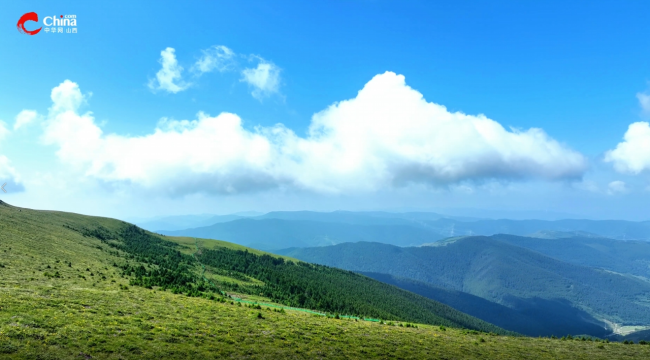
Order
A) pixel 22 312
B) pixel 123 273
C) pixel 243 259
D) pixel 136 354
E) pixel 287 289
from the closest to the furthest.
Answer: pixel 136 354
pixel 22 312
pixel 123 273
pixel 287 289
pixel 243 259

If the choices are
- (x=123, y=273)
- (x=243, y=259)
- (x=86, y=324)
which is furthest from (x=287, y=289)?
(x=86, y=324)

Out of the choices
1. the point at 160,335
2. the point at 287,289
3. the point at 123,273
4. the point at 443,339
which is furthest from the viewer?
the point at 287,289

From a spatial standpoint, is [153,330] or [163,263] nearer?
[153,330]

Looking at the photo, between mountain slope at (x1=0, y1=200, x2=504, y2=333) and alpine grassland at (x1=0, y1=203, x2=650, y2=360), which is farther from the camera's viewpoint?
mountain slope at (x1=0, y1=200, x2=504, y2=333)

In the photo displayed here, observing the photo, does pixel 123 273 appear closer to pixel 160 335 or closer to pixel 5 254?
pixel 5 254

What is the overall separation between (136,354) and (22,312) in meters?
12.9

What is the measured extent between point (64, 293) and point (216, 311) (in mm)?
18700

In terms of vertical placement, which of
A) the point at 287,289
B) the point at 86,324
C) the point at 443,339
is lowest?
the point at 287,289

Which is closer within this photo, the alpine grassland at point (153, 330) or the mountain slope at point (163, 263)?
the alpine grassland at point (153, 330)

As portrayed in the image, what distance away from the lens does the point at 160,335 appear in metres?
31.9

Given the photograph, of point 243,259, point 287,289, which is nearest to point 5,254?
point 287,289

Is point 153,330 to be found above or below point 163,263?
above

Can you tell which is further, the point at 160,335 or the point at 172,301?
the point at 172,301

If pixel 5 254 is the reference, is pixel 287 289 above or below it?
below
